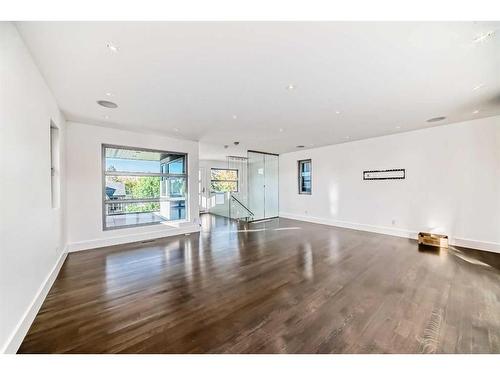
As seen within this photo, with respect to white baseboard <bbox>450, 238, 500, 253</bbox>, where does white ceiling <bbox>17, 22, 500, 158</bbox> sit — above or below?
above

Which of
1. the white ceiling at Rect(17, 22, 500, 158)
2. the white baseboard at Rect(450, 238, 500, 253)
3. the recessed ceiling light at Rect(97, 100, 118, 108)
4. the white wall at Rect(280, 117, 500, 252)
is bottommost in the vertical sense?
the white baseboard at Rect(450, 238, 500, 253)

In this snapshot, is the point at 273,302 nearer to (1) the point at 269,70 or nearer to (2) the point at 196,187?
(1) the point at 269,70

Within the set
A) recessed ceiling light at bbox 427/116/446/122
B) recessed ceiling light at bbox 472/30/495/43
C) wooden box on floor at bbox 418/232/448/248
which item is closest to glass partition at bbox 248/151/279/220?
wooden box on floor at bbox 418/232/448/248

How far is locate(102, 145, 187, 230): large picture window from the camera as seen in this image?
16.2ft

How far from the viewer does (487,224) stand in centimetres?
417

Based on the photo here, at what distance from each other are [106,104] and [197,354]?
3.81m

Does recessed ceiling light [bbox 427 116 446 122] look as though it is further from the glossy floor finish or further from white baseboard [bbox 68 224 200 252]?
white baseboard [bbox 68 224 200 252]

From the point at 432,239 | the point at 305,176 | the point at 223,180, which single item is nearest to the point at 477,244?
the point at 432,239

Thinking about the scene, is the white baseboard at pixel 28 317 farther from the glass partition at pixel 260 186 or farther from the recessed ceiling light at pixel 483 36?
the glass partition at pixel 260 186

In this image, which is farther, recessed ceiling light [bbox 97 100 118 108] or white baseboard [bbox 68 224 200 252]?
white baseboard [bbox 68 224 200 252]

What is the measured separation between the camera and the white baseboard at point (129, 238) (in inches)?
173

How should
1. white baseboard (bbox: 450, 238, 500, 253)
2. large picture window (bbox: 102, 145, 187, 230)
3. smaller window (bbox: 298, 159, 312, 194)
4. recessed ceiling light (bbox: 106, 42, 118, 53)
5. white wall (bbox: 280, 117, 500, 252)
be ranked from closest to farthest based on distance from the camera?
recessed ceiling light (bbox: 106, 42, 118, 53)
white baseboard (bbox: 450, 238, 500, 253)
white wall (bbox: 280, 117, 500, 252)
large picture window (bbox: 102, 145, 187, 230)
smaller window (bbox: 298, 159, 312, 194)

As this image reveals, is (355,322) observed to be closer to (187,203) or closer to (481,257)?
(481,257)
